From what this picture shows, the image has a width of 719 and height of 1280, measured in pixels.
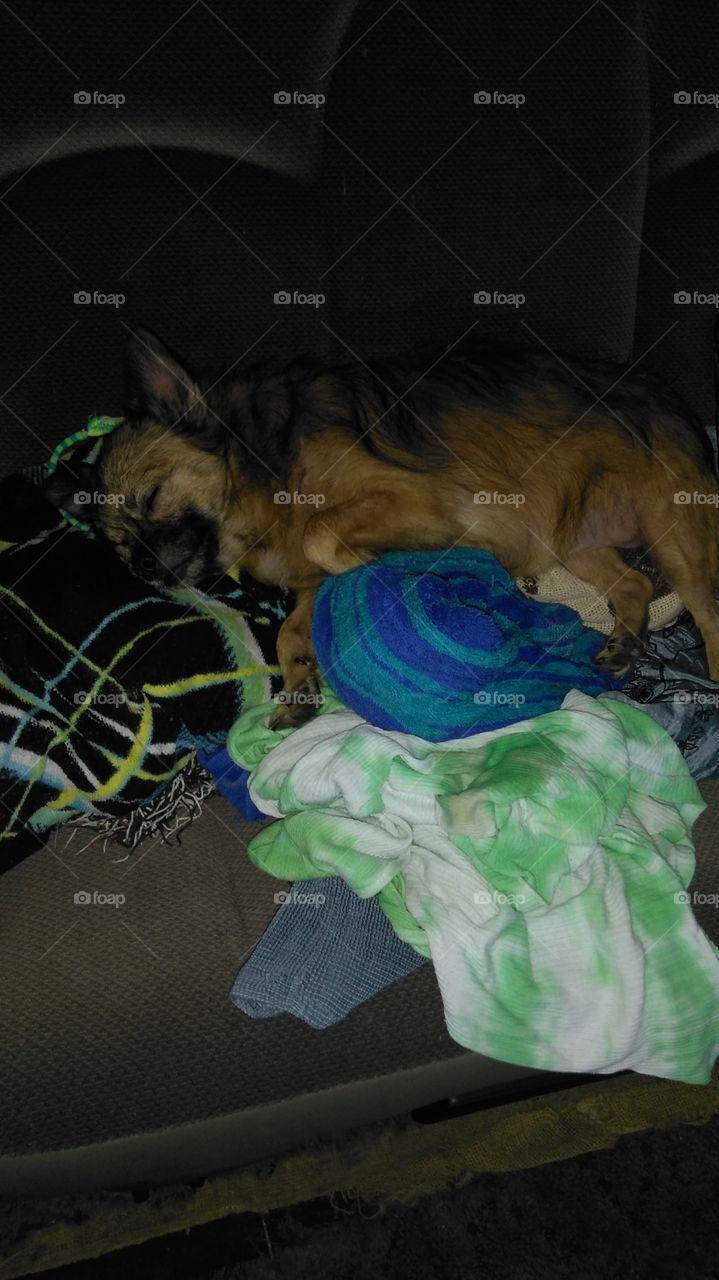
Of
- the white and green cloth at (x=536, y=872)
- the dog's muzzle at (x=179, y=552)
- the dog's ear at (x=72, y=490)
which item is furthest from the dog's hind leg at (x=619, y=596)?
the dog's ear at (x=72, y=490)

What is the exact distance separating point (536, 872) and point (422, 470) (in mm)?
1130

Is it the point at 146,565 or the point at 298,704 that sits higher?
the point at 146,565

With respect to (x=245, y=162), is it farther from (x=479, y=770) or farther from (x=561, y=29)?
(x=479, y=770)

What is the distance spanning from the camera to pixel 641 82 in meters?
2.48

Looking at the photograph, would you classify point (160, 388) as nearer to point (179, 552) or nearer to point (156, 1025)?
point (179, 552)

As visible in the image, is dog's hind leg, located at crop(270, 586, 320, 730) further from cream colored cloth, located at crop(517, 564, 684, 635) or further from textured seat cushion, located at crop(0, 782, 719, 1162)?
cream colored cloth, located at crop(517, 564, 684, 635)

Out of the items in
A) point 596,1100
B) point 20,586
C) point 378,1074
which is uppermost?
point 20,586

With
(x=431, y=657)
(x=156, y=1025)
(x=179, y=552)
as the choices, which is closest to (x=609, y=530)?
(x=431, y=657)

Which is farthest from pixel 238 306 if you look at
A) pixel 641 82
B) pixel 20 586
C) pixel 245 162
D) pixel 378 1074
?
pixel 378 1074

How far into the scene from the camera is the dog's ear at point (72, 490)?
7.22 feet

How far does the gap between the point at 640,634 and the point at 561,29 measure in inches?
66.3

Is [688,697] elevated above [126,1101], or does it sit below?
above

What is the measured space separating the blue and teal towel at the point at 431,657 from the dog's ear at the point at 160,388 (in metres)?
0.70

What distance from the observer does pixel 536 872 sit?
149cm
